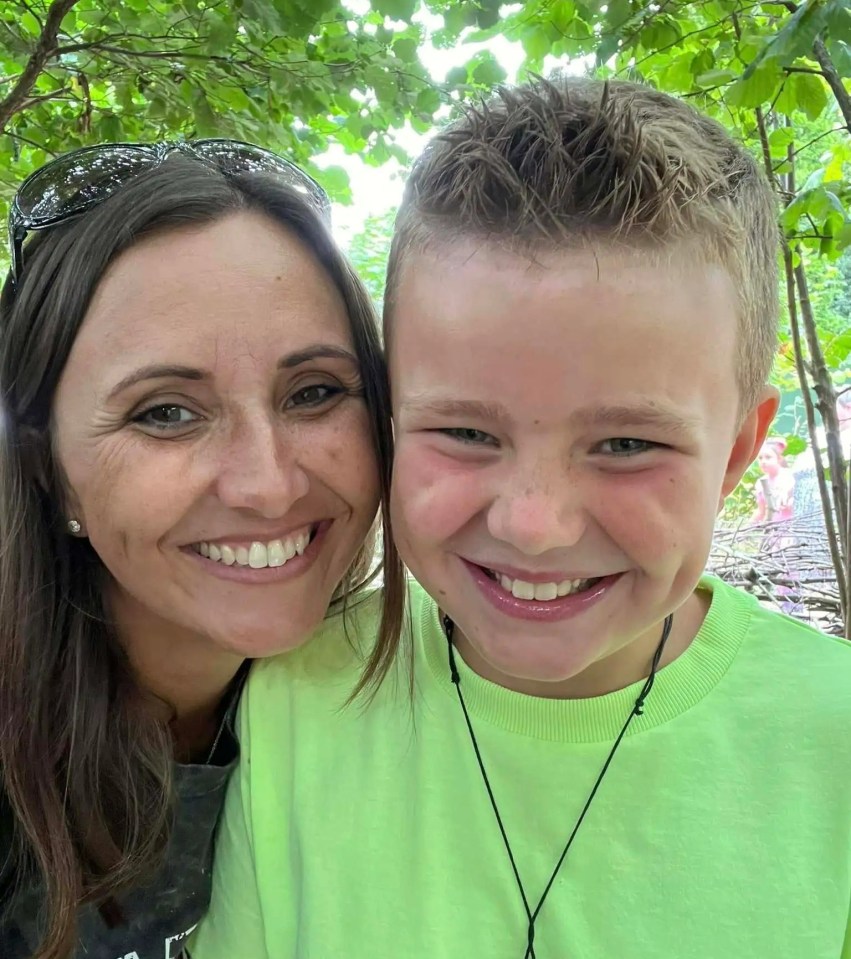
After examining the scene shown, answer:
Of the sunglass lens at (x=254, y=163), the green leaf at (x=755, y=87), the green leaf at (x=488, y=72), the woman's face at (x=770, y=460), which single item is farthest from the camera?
the woman's face at (x=770, y=460)

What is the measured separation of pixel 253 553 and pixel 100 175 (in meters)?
0.70

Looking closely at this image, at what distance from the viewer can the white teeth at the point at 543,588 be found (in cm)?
97

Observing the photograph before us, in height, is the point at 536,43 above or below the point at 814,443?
above

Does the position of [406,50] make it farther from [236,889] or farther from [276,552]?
[236,889]

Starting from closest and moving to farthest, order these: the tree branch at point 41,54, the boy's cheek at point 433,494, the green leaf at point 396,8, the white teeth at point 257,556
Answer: the boy's cheek at point 433,494 → the white teeth at point 257,556 → the green leaf at point 396,8 → the tree branch at point 41,54

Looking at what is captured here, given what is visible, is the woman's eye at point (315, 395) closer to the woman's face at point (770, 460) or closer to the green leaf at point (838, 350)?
the green leaf at point (838, 350)

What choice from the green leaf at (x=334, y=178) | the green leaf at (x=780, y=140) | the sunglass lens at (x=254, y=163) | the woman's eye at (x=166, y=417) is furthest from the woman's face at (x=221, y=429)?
the green leaf at (x=334, y=178)

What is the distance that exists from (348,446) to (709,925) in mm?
832

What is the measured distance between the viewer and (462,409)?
0.90m

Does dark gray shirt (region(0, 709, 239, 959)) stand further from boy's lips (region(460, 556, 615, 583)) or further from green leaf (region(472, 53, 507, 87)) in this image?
green leaf (region(472, 53, 507, 87))

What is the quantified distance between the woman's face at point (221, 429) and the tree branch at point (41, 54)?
1044 mm

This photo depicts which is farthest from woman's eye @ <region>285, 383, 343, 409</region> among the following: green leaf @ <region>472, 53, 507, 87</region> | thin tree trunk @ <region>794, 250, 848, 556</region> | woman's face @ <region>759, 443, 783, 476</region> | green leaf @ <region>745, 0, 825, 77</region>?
woman's face @ <region>759, 443, 783, 476</region>

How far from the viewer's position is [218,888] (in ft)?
4.16

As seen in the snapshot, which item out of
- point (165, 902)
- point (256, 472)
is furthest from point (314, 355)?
point (165, 902)
